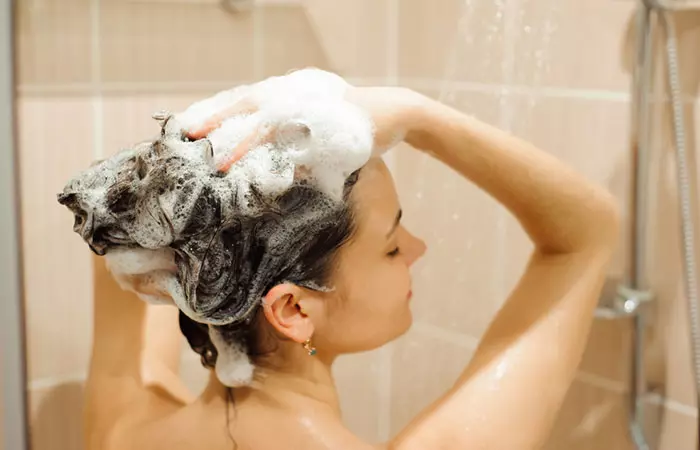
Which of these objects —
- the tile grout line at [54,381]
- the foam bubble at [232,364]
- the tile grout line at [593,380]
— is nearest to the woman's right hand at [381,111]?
the foam bubble at [232,364]

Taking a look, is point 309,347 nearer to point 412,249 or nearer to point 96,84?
point 412,249

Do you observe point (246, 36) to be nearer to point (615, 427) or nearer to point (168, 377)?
point (168, 377)

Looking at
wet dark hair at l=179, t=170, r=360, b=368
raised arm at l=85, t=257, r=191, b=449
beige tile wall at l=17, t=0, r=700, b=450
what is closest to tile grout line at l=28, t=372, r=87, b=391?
beige tile wall at l=17, t=0, r=700, b=450

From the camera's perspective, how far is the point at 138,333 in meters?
1.17

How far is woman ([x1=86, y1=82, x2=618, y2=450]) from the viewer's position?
955 mm

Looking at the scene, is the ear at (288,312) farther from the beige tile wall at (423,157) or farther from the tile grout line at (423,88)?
the tile grout line at (423,88)

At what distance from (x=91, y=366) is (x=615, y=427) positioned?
2.23 feet

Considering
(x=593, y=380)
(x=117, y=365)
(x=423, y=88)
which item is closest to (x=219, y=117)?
(x=117, y=365)

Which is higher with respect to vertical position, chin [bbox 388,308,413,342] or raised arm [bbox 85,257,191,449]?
chin [bbox 388,308,413,342]

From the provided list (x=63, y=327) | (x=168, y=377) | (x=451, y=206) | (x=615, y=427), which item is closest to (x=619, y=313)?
(x=615, y=427)

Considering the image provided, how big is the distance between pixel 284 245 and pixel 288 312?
8 cm

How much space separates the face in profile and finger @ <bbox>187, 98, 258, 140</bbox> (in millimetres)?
135

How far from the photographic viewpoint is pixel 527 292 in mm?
1085

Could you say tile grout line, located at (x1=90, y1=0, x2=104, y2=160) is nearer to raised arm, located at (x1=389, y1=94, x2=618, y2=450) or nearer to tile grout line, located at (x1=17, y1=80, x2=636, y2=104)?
tile grout line, located at (x1=17, y1=80, x2=636, y2=104)
